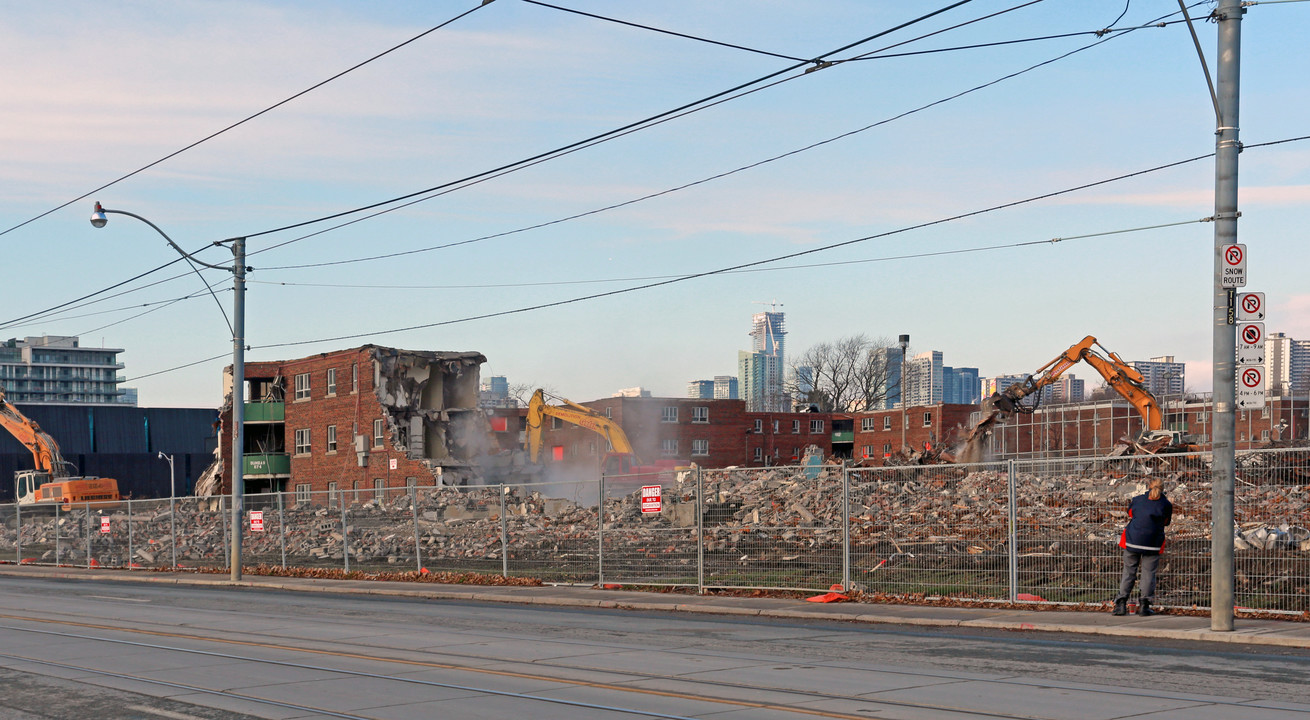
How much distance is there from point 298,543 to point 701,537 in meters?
20.4

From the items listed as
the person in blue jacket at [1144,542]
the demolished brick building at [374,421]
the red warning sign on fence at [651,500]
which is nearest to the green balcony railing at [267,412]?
the demolished brick building at [374,421]

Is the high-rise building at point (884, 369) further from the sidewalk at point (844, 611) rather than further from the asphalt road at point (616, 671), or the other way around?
the asphalt road at point (616, 671)

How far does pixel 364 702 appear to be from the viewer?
1119 cm

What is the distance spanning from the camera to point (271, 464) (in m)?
69.4

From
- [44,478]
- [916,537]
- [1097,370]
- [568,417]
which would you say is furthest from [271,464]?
[916,537]

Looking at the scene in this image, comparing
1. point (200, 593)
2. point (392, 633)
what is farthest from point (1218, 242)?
point (200, 593)

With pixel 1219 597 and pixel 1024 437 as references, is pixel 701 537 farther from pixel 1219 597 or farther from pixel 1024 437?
pixel 1024 437

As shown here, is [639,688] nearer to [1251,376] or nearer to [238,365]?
[1251,376]

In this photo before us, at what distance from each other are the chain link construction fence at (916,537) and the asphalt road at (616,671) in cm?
354

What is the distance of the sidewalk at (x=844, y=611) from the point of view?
15.4 m

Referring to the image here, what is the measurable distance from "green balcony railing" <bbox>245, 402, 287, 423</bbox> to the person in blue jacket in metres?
59.1

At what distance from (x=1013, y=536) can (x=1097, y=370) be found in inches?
982

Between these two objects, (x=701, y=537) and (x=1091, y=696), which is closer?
(x=1091, y=696)

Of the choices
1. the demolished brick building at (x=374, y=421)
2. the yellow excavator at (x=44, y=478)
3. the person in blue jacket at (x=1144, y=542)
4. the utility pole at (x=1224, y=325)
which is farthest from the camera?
the yellow excavator at (x=44, y=478)
